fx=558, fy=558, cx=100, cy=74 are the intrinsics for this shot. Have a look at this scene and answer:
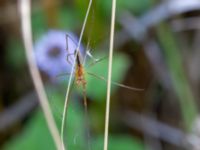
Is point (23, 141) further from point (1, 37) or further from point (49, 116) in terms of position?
point (1, 37)

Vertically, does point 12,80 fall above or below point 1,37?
below

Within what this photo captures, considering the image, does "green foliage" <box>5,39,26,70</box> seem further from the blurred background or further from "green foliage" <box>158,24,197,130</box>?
"green foliage" <box>158,24,197,130</box>

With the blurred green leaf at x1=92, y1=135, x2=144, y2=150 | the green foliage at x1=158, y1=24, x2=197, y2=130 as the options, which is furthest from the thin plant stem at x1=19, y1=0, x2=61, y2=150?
the green foliage at x1=158, y1=24, x2=197, y2=130

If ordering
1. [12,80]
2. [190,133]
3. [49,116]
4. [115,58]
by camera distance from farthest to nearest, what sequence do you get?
[12,80]
[115,58]
[190,133]
[49,116]

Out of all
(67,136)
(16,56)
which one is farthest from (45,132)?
(16,56)

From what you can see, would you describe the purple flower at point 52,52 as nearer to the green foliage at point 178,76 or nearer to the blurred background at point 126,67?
the blurred background at point 126,67

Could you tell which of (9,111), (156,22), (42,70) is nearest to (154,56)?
(156,22)

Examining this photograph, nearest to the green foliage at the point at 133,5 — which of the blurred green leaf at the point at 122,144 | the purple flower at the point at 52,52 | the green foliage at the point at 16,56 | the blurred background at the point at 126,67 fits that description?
the blurred background at the point at 126,67

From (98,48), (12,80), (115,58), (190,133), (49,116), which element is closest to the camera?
(49,116)
